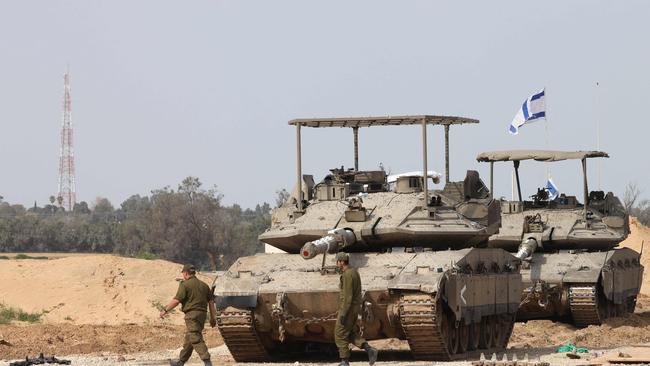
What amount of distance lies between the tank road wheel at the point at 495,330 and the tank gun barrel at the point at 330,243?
12.1 ft

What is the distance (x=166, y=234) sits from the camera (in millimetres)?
73812

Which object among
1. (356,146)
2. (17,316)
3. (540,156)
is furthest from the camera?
(17,316)

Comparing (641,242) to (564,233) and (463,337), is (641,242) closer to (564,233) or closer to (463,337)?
(564,233)

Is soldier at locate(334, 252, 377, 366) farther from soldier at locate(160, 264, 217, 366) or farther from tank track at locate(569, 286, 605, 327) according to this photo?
tank track at locate(569, 286, 605, 327)

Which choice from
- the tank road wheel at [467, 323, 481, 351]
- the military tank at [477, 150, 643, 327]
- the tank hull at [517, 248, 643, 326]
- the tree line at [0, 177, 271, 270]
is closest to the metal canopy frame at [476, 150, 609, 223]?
the military tank at [477, 150, 643, 327]

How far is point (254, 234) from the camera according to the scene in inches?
3098

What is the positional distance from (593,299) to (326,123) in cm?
723

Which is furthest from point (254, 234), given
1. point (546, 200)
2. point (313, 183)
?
point (313, 183)

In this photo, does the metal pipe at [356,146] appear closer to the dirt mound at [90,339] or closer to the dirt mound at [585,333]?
the dirt mound at [585,333]

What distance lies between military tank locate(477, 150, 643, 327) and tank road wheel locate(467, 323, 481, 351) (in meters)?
5.10

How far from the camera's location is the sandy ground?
78.2ft

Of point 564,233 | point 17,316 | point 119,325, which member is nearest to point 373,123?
point 564,233

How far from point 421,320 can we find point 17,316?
711 inches

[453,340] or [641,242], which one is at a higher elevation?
[453,340]
